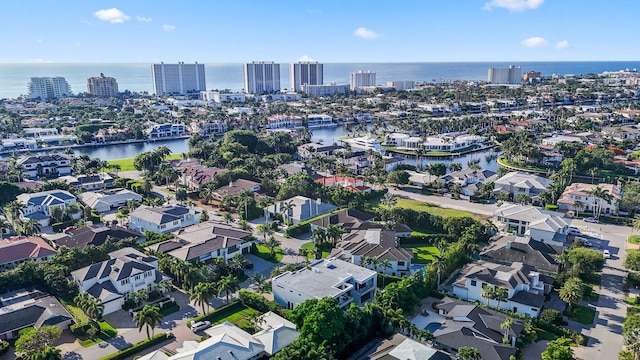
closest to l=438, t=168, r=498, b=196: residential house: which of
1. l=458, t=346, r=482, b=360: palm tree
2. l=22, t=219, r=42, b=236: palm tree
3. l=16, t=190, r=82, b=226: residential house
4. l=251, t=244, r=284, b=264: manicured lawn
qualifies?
l=251, t=244, r=284, b=264: manicured lawn

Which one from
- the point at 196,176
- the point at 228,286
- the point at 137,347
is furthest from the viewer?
the point at 196,176

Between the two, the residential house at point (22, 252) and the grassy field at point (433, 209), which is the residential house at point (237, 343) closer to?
the residential house at point (22, 252)

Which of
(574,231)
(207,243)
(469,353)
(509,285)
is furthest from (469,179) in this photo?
(469,353)

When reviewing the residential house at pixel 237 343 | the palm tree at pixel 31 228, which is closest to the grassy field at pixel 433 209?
the residential house at pixel 237 343

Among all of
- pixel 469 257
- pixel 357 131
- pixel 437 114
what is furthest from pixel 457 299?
pixel 437 114

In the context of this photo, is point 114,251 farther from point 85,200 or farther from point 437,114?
point 437,114

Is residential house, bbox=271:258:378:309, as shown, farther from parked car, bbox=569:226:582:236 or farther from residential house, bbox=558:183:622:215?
residential house, bbox=558:183:622:215

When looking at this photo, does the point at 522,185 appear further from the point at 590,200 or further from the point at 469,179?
the point at 590,200
